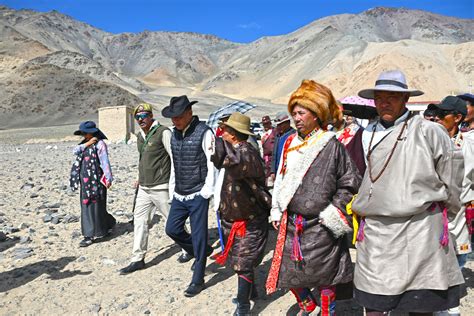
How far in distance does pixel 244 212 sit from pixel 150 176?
164 centimetres

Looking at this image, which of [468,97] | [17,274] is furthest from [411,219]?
[17,274]

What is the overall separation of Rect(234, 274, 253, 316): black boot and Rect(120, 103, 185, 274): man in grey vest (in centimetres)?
157

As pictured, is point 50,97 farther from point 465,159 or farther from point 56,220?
point 465,159

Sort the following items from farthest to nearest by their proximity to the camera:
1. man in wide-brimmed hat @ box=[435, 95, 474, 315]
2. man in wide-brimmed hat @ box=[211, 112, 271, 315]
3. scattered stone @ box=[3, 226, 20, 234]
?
scattered stone @ box=[3, 226, 20, 234], man in wide-brimmed hat @ box=[211, 112, 271, 315], man in wide-brimmed hat @ box=[435, 95, 474, 315]

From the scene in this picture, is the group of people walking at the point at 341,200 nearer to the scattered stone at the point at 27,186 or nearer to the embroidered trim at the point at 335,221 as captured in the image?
the embroidered trim at the point at 335,221

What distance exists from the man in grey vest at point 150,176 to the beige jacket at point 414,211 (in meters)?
2.82

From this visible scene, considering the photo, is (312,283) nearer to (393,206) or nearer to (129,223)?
(393,206)

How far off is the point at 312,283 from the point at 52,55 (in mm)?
87019

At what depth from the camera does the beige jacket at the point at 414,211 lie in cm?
227

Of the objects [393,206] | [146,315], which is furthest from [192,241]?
[393,206]

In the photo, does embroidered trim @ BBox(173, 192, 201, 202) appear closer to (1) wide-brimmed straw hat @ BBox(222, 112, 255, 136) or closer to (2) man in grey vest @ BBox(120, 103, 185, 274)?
(2) man in grey vest @ BBox(120, 103, 185, 274)

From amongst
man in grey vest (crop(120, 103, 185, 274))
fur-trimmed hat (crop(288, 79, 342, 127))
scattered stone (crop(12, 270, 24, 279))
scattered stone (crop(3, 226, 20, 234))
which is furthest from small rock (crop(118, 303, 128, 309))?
scattered stone (crop(3, 226, 20, 234))

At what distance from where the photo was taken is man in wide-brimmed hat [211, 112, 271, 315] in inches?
134

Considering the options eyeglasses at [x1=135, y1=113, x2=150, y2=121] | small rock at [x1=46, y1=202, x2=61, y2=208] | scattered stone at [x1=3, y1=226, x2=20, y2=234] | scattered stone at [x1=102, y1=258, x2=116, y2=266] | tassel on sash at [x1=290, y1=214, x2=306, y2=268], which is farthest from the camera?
small rock at [x1=46, y1=202, x2=61, y2=208]
